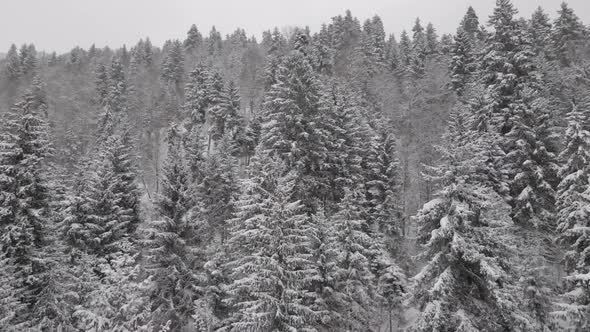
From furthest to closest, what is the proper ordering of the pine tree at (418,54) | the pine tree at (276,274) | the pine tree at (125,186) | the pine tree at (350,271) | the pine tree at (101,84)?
the pine tree at (101,84), the pine tree at (418,54), the pine tree at (125,186), the pine tree at (350,271), the pine tree at (276,274)

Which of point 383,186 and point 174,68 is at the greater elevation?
point 174,68

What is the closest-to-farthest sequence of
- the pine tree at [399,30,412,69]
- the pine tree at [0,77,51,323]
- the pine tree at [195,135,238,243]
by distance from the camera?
the pine tree at [0,77,51,323] < the pine tree at [195,135,238,243] < the pine tree at [399,30,412,69]

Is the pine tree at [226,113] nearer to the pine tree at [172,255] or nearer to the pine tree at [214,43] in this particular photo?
the pine tree at [172,255]

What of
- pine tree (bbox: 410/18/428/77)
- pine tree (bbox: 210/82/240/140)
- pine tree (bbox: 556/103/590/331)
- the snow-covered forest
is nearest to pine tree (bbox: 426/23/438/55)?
pine tree (bbox: 410/18/428/77)

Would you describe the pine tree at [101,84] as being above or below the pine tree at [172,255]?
above

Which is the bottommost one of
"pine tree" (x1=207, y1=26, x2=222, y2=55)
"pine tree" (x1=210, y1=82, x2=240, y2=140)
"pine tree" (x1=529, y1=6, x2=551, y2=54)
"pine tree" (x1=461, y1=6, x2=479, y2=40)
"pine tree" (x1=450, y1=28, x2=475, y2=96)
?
"pine tree" (x1=210, y1=82, x2=240, y2=140)

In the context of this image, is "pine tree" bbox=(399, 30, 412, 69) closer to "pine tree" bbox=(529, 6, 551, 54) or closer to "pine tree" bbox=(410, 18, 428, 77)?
"pine tree" bbox=(410, 18, 428, 77)

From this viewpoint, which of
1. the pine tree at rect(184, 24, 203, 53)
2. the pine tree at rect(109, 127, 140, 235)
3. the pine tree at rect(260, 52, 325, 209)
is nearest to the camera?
the pine tree at rect(260, 52, 325, 209)

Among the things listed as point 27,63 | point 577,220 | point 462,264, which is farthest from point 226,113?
point 27,63

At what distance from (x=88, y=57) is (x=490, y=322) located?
11878 cm

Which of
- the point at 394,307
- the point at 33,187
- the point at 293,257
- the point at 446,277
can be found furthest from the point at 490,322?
the point at 33,187

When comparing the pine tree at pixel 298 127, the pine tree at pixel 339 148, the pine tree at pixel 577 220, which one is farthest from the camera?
the pine tree at pixel 339 148

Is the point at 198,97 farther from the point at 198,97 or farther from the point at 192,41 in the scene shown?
the point at 192,41

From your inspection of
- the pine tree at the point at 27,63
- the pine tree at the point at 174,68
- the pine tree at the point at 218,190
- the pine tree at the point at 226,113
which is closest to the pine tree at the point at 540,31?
the pine tree at the point at 226,113
